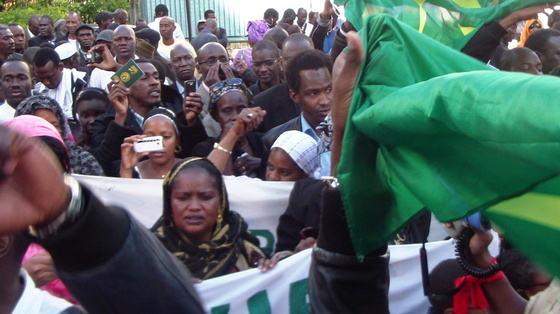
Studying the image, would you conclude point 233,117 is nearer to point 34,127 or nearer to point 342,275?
point 34,127

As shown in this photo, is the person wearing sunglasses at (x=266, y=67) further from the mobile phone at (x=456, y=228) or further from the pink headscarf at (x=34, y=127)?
the mobile phone at (x=456, y=228)

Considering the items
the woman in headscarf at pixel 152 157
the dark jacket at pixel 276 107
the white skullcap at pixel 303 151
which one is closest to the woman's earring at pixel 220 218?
the white skullcap at pixel 303 151

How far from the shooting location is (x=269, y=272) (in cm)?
383

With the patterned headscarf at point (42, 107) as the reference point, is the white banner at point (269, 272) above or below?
below

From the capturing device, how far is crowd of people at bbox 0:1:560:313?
1330 mm

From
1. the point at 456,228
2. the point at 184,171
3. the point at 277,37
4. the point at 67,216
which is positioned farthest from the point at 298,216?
the point at 277,37

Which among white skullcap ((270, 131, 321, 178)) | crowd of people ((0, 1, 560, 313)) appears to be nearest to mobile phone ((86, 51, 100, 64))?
crowd of people ((0, 1, 560, 313))

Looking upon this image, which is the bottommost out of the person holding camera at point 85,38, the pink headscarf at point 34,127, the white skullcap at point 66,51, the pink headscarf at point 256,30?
the pink headscarf at point 256,30

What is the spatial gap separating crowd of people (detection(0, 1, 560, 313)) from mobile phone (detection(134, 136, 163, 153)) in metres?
0.09

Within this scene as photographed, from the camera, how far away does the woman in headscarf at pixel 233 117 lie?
5363 millimetres

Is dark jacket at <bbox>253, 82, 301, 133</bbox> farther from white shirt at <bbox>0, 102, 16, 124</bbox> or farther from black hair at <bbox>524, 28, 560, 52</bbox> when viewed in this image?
white shirt at <bbox>0, 102, 16, 124</bbox>

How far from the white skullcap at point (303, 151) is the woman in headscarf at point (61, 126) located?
1.21 metres

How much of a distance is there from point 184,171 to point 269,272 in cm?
62

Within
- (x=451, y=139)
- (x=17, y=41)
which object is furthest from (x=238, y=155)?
(x=17, y=41)
